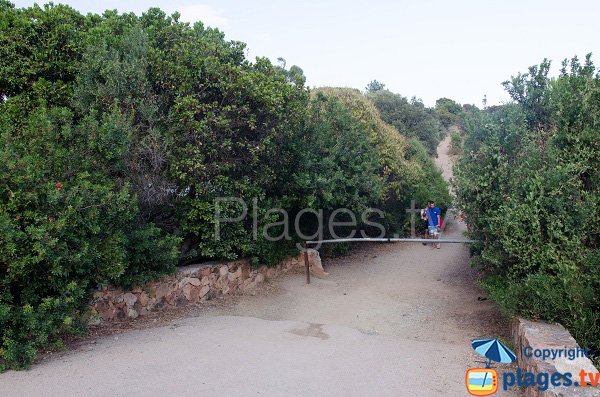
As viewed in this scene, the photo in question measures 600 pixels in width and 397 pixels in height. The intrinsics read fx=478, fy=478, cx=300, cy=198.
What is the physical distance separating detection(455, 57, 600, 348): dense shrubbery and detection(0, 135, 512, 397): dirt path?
139 centimetres

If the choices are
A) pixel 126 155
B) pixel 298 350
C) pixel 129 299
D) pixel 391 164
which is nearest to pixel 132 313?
pixel 129 299

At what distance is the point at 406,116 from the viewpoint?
2978cm

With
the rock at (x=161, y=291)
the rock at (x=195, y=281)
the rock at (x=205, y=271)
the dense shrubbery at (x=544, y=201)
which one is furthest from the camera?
the rock at (x=205, y=271)

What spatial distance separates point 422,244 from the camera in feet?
62.9

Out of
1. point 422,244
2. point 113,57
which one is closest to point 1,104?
point 113,57

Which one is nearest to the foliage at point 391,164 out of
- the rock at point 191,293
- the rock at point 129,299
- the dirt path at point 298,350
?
the dirt path at point 298,350

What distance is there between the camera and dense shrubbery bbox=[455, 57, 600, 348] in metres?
7.14

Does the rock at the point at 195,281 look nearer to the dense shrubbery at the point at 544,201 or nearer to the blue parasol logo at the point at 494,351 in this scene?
the dense shrubbery at the point at 544,201

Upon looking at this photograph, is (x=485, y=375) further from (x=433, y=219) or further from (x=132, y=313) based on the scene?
(x=433, y=219)

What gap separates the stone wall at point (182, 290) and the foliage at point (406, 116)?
60.6 feet

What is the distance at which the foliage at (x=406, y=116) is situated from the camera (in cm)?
2877

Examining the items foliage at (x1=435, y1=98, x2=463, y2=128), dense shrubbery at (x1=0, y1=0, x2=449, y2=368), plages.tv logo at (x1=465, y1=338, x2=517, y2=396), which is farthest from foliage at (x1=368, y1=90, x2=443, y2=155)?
plages.tv logo at (x1=465, y1=338, x2=517, y2=396)

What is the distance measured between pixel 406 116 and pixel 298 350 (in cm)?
2461

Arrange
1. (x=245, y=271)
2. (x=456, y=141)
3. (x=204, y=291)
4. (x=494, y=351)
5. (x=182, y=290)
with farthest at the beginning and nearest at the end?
(x=456, y=141) < (x=245, y=271) < (x=204, y=291) < (x=182, y=290) < (x=494, y=351)
